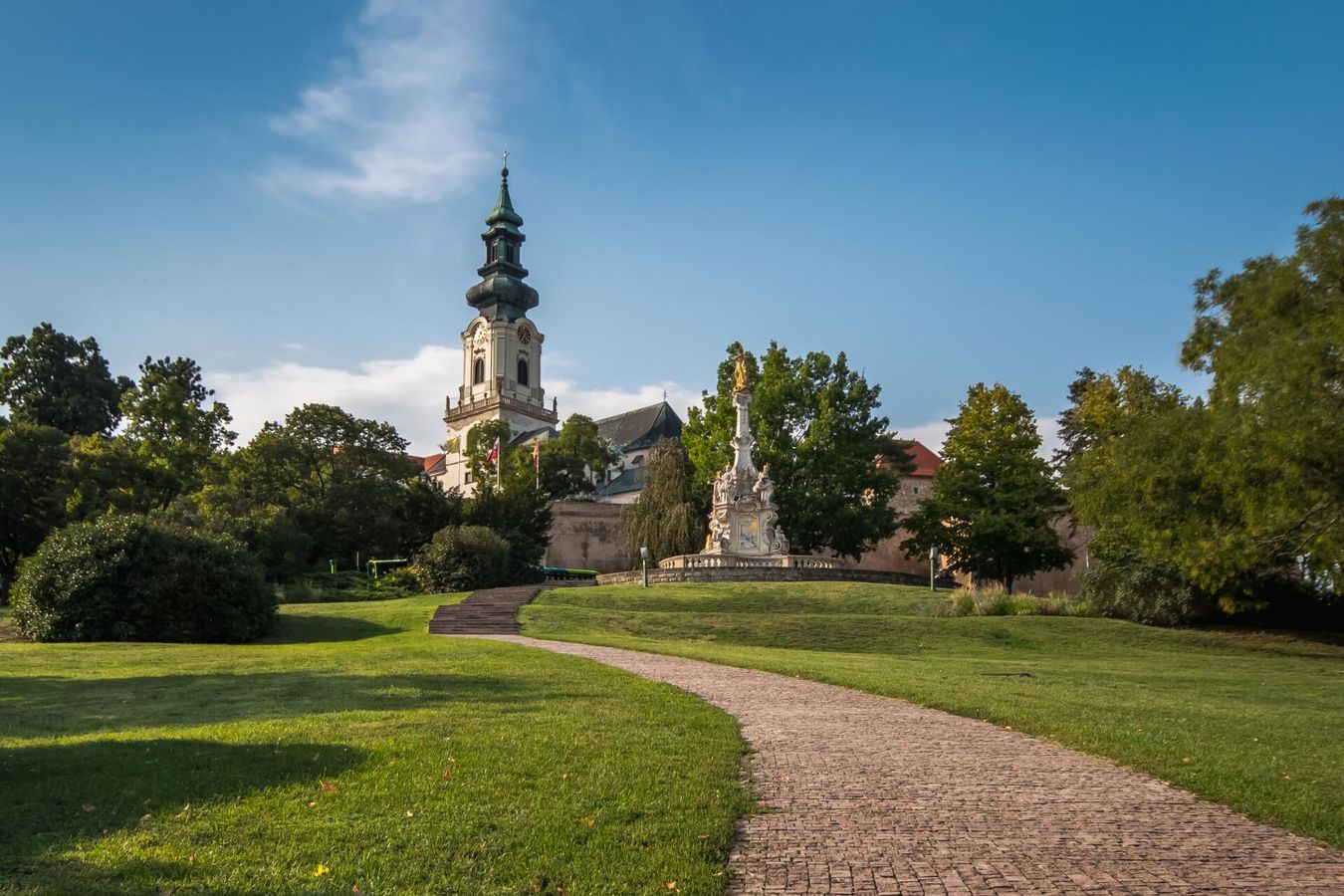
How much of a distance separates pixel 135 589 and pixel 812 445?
29443mm

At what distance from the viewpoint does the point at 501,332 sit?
295 feet

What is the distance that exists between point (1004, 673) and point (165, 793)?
527 inches

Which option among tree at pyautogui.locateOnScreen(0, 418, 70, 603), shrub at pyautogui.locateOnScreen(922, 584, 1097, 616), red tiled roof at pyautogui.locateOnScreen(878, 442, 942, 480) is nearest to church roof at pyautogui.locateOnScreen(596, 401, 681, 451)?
red tiled roof at pyautogui.locateOnScreen(878, 442, 942, 480)

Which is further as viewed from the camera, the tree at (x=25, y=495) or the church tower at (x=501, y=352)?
the church tower at (x=501, y=352)

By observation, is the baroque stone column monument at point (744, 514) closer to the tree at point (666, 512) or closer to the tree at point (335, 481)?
the tree at point (666, 512)

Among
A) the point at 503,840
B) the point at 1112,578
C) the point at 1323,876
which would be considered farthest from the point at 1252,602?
the point at 503,840

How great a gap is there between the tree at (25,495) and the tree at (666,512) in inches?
907

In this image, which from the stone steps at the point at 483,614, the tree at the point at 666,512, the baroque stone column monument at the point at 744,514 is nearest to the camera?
the stone steps at the point at 483,614

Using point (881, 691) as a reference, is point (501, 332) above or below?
above

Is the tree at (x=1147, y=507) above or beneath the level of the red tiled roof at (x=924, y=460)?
beneath

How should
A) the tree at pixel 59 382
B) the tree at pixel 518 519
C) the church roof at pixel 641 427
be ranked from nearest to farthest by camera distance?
1. the tree at pixel 518 519
2. the tree at pixel 59 382
3. the church roof at pixel 641 427

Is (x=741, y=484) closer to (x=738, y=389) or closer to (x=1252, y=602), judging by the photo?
(x=738, y=389)

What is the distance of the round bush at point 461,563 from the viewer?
128 feet

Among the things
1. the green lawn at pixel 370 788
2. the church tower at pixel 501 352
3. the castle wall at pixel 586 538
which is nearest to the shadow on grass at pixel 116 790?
the green lawn at pixel 370 788
